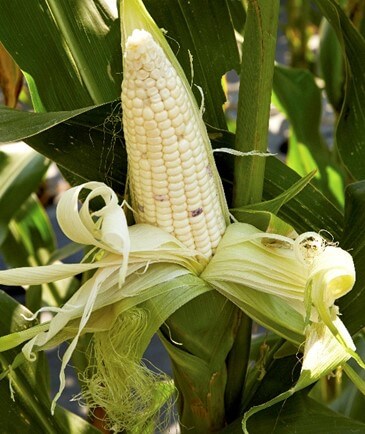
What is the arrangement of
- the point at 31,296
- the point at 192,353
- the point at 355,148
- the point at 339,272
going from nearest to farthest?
the point at 339,272
the point at 192,353
the point at 355,148
the point at 31,296

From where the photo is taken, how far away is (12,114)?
56 centimetres

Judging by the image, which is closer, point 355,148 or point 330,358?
point 330,358

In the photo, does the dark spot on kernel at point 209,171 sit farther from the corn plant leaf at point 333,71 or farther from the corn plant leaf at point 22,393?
the corn plant leaf at point 333,71

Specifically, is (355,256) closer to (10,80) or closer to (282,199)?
(282,199)

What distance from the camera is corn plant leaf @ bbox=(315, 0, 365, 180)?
659 millimetres

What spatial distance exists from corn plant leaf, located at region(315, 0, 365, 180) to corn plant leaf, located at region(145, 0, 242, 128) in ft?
0.28

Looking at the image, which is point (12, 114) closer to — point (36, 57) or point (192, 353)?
point (36, 57)

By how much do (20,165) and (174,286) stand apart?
0.54m

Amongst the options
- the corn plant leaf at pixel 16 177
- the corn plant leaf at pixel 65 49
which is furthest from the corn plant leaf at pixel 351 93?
the corn plant leaf at pixel 16 177

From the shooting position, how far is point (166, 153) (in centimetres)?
50

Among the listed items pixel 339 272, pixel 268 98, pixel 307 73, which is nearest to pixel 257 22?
pixel 268 98

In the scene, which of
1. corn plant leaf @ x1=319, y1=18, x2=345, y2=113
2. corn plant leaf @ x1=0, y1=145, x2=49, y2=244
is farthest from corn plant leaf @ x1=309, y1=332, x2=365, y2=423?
corn plant leaf @ x1=0, y1=145, x2=49, y2=244

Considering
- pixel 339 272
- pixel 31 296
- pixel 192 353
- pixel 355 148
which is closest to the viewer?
pixel 339 272

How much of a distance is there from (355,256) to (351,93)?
0.19 metres
